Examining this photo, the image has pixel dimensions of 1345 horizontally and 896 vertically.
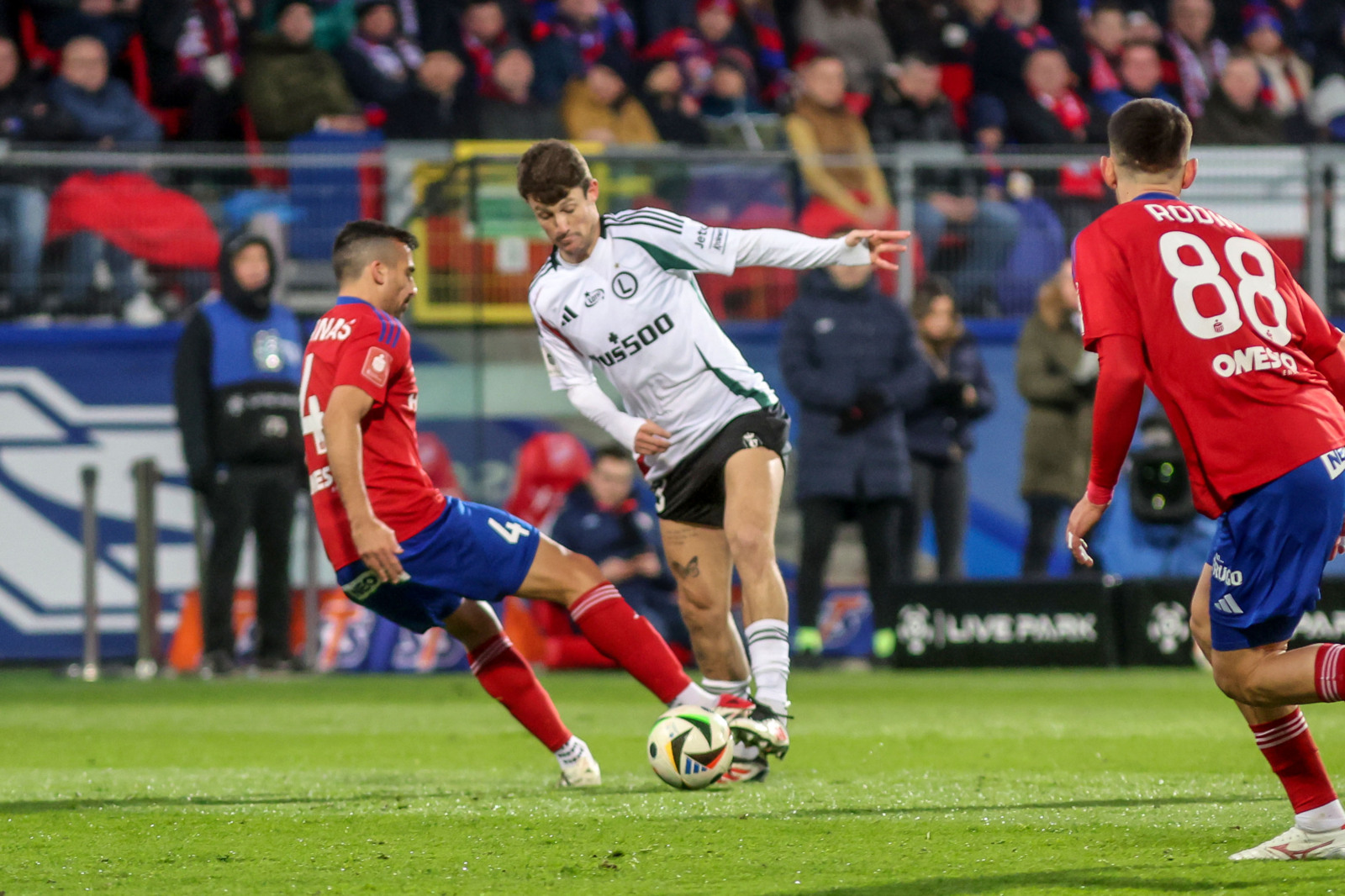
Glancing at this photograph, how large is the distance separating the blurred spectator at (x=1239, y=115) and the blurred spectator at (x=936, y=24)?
2184 mm

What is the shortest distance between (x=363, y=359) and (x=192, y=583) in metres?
6.95

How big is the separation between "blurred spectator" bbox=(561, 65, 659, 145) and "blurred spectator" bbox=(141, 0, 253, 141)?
2.60 metres

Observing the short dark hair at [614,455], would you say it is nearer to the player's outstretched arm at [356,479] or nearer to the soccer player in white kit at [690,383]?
the soccer player in white kit at [690,383]

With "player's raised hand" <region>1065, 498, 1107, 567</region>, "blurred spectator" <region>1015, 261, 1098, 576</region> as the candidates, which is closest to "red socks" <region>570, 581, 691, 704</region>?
"player's raised hand" <region>1065, 498, 1107, 567</region>

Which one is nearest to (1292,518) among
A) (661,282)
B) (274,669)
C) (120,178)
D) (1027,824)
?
(1027,824)

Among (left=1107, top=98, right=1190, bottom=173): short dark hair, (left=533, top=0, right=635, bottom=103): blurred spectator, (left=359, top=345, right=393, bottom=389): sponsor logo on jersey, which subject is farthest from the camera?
(left=533, top=0, right=635, bottom=103): blurred spectator

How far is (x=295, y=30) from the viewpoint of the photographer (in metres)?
14.6

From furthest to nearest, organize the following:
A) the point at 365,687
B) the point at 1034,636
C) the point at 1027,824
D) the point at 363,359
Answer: the point at 1034,636 → the point at 365,687 → the point at 363,359 → the point at 1027,824

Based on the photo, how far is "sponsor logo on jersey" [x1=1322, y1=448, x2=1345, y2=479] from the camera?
14.2 feet

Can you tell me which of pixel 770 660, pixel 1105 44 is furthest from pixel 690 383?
pixel 1105 44

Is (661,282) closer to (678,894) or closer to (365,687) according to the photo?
(678,894)

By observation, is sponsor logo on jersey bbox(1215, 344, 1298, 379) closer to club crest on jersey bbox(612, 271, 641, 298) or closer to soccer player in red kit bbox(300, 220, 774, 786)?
soccer player in red kit bbox(300, 220, 774, 786)

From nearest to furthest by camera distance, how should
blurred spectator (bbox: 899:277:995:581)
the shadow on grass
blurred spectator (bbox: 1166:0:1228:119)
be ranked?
the shadow on grass → blurred spectator (bbox: 899:277:995:581) → blurred spectator (bbox: 1166:0:1228:119)

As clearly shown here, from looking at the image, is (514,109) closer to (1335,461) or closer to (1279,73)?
(1279,73)
